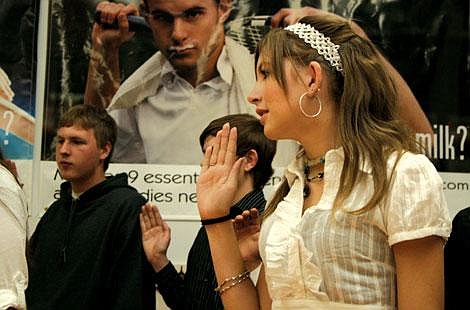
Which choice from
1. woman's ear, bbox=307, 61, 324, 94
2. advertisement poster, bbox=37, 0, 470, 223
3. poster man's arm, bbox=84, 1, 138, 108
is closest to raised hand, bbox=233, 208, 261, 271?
woman's ear, bbox=307, 61, 324, 94

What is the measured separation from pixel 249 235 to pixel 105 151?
50.7 inches

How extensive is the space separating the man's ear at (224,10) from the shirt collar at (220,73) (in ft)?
0.44

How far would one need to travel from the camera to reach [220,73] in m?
3.39

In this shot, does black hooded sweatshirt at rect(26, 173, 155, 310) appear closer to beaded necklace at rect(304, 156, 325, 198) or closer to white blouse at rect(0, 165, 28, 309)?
white blouse at rect(0, 165, 28, 309)

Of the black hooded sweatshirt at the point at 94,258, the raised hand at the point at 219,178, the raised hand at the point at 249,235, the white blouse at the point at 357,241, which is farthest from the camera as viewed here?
the black hooded sweatshirt at the point at 94,258

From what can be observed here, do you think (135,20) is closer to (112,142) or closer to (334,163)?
(112,142)

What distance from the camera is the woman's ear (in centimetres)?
150

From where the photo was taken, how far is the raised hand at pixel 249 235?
69.1 inches

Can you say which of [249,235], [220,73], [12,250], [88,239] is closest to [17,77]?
[220,73]

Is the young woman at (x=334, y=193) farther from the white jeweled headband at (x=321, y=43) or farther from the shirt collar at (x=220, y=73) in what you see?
the shirt collar at (x=220, y=73)

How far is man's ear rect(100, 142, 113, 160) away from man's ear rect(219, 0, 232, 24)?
85 centimetres

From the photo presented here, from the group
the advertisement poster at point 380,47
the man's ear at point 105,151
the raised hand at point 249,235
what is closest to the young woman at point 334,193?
the raised hand at point 249,235

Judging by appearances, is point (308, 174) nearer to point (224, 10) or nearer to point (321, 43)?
point (321, 43)

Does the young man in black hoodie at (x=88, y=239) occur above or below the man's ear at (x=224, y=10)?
below
